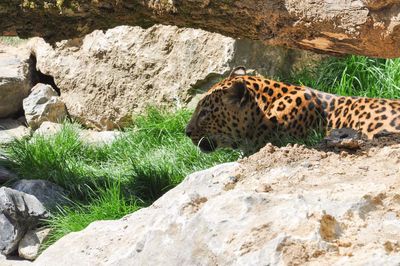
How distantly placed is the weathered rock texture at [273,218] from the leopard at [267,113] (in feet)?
6.48

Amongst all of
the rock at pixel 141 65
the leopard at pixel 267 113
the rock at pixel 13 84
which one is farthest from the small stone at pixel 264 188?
the rock at pixel 13 84

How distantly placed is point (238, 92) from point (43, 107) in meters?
3.74

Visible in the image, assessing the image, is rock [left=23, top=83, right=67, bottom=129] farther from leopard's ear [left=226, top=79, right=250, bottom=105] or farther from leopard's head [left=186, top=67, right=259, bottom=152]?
leopard's ear [left=226, top=79, right=250, bottom=105]

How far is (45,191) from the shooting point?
794 cm

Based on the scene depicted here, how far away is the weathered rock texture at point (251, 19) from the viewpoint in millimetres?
5508

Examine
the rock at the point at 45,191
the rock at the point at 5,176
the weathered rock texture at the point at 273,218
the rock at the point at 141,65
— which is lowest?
the rock at the point at 5,176

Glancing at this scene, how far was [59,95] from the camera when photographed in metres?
11.4

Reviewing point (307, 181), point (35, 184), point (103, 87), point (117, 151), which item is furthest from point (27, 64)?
point (307, 181)

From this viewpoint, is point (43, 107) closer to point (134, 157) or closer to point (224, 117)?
point (134, 157)

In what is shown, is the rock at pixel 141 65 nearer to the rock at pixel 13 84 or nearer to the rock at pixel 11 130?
the rock at pixel 13 84

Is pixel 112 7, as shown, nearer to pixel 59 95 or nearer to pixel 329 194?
pixel 329 194

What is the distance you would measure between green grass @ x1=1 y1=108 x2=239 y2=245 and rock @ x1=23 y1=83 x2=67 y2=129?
935 mm

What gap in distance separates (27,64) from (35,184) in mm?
3901

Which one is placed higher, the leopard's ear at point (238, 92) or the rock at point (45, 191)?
the leopard's ear at point (238, 92)
